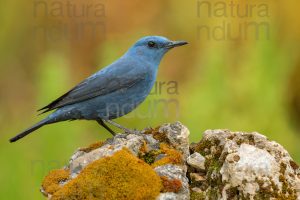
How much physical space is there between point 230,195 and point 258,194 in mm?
194

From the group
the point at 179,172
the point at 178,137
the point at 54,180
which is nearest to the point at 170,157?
the point at 179,172

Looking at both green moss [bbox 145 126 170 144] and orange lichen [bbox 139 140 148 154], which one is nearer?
orange lichen [bbox 139 140 148 154]

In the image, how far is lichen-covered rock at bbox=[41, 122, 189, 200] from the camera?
5.73 meters

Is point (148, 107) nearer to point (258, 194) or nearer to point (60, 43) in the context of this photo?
point (60, 43)

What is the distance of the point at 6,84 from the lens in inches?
400

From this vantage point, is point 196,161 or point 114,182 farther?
point 196,161

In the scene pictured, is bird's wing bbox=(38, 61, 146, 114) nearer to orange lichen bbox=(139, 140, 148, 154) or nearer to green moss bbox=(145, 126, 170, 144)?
green moss bbox=(145, 126, 170, 144)

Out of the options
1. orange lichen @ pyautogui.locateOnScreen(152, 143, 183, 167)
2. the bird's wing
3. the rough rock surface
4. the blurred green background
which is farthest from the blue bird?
orange lichen @ pyautogui.locateOnScreen(152, 143, 183, 167)

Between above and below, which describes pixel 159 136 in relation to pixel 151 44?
below

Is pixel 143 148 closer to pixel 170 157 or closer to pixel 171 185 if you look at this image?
pixel 170 157

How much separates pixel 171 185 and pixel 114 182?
0.40m

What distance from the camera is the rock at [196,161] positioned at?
6233 mm

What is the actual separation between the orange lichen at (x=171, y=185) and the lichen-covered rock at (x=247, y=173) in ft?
0.67

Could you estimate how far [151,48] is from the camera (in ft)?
27.0
